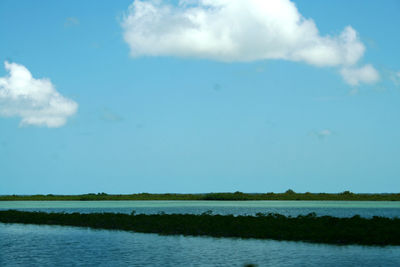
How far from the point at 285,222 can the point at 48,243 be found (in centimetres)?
2070

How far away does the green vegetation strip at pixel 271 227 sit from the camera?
3494cm

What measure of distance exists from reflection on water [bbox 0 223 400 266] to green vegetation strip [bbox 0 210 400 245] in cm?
244

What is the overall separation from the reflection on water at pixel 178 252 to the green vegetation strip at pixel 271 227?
8.01 ft

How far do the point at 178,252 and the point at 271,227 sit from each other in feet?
41.0

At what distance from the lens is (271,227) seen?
4062 cm

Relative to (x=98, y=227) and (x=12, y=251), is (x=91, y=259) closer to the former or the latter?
(x=12, y=251)

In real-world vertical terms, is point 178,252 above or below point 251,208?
below

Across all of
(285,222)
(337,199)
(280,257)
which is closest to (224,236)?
(285,222)

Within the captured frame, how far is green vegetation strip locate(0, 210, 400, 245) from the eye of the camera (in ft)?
115

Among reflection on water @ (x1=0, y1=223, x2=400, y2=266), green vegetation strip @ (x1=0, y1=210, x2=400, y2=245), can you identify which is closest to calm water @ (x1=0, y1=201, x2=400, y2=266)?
reflection on water @ (x1=0, y1=223, x2=400, y2=266)

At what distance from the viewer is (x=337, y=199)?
16662 cm

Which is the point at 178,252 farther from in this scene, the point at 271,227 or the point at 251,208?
the point at 251,208

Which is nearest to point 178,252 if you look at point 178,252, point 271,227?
point 178,252

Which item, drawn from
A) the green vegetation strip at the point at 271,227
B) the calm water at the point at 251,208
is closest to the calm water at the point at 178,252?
the green vegetation strip at the point at 271,227
